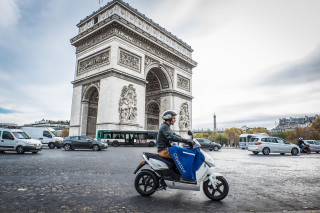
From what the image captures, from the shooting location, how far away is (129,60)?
948 inches

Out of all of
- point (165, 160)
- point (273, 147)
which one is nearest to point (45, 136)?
point (165, 160)

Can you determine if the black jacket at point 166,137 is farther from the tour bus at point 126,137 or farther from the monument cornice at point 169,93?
the monument cornice at point 169,93

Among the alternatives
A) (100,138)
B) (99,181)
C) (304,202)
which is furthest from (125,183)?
(100,138)

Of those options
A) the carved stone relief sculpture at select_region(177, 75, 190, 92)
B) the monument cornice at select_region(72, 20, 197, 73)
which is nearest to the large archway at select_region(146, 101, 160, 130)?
the carved stone relief sculpture at select_region(177, 75, 190, 92)

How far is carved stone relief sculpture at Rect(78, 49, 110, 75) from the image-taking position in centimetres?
2317

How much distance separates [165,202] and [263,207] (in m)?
1.37

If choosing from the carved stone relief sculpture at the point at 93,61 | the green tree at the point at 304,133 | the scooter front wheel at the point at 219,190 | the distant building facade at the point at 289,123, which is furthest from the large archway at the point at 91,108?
Answer: the distant building facade at the point at 289,123

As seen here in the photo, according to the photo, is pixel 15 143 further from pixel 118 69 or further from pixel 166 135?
pixel 118 69

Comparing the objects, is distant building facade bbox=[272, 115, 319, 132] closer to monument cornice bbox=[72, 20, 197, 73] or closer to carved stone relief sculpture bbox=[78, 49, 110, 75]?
monument cornice bbox=[72, 20, 197, 73]

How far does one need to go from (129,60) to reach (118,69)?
2.43m

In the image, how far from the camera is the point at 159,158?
139 inches

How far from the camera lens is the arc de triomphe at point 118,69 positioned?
2214cm

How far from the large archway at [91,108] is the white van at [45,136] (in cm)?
541

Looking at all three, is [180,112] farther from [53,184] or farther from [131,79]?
[53,184]
